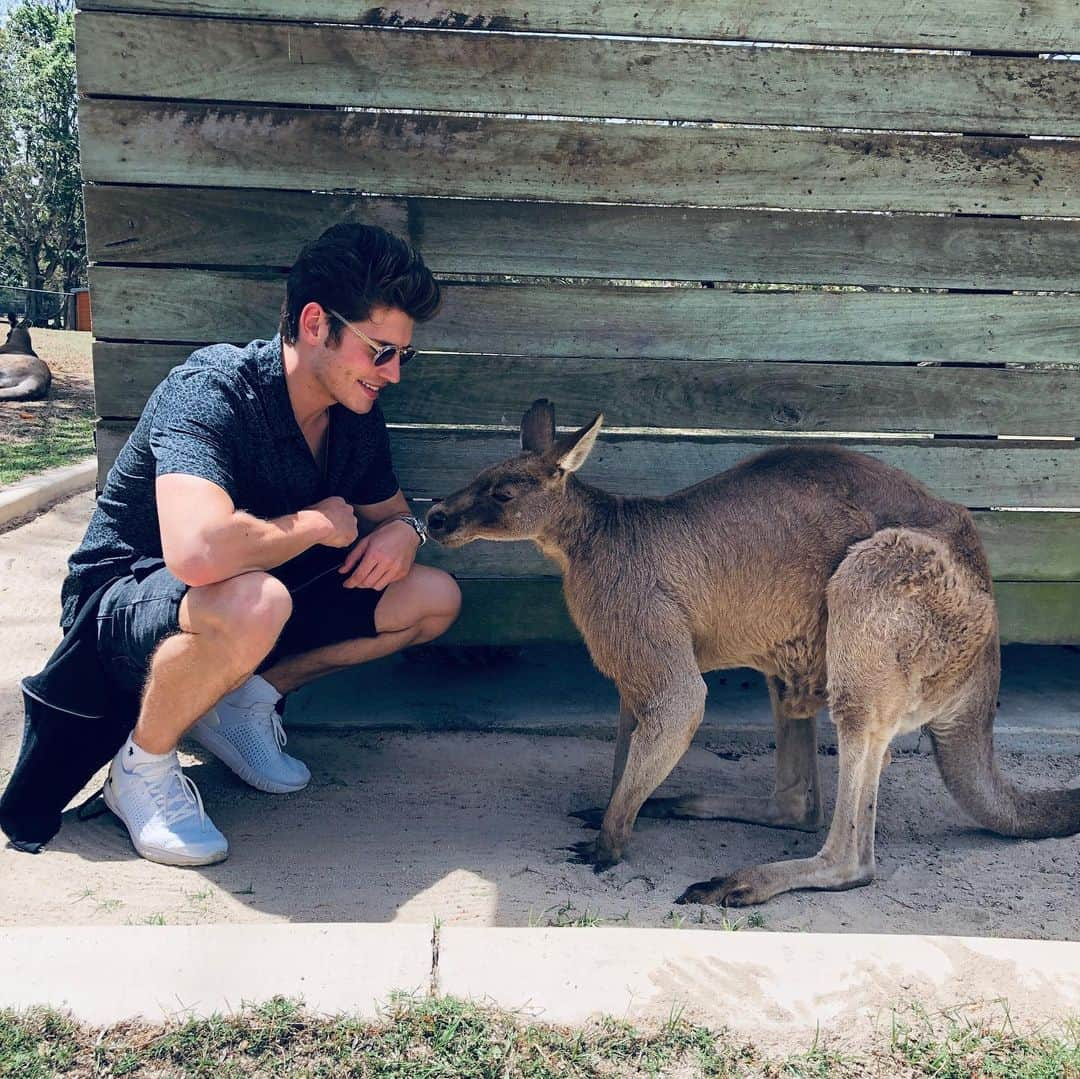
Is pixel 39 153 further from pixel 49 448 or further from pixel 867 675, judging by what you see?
pixel 867 675

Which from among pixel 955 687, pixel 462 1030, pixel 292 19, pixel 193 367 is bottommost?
pixel 462 1030

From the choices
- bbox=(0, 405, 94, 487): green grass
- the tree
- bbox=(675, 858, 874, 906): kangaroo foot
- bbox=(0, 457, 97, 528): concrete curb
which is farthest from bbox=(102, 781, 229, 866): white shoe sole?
the tree

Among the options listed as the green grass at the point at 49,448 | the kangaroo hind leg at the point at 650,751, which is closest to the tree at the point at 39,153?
the green grass at the point at 49,448

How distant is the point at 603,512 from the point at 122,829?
1.61 meters

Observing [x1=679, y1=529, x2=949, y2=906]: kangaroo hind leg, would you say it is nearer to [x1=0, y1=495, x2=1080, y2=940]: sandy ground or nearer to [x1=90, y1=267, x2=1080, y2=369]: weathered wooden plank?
[x1=0, y1=495, x2=1080, y2=940]: sandy ground

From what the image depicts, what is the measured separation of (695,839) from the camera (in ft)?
10.7

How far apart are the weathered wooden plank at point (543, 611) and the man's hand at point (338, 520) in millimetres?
931

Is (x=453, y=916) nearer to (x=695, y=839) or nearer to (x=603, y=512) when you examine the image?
(x=695, y=839)

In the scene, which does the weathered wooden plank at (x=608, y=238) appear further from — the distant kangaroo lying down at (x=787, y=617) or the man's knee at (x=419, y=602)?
the man's knee at (x=419, y=602)

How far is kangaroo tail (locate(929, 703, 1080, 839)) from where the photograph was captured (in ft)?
10.1

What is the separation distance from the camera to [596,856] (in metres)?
3.02

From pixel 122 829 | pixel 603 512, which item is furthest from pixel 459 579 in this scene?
pixel 122 829

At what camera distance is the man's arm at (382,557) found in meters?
3.16

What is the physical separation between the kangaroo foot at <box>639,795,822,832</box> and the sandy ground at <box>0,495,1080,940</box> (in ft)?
0.11
